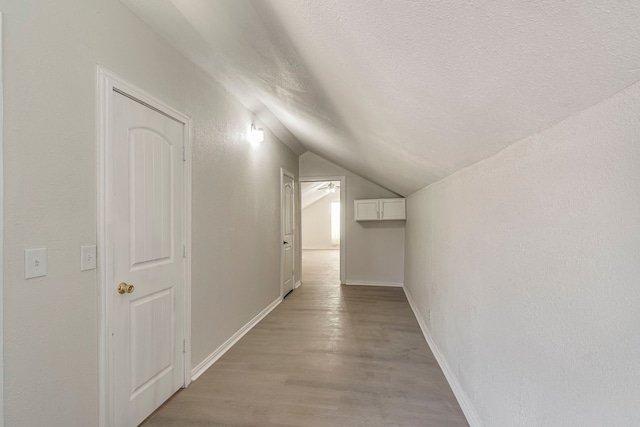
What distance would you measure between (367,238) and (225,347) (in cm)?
335

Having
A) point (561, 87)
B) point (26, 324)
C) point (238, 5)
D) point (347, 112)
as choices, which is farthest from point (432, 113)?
point (26, 324)

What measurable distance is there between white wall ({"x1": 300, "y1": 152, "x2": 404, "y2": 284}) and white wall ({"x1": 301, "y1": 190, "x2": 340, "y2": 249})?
6595mm

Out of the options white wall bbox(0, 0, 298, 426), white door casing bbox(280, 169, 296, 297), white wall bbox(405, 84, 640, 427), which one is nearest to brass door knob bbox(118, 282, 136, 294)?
white wall bbox(0, 0, 298, 426)

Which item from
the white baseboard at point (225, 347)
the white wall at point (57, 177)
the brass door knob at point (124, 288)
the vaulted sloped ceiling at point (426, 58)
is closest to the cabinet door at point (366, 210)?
the white baseboard at point (225, 347)

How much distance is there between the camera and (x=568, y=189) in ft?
3.00

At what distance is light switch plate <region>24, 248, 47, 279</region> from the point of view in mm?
1208

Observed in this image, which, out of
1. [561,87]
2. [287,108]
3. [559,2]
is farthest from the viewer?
[287,108]

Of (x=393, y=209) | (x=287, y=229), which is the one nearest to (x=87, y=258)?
(x=287, y=229)

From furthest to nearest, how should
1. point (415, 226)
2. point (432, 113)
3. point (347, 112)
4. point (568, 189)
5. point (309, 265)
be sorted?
point (309, 265) < point (415, 226) < point (347, 112) < point (432, 113) < point (568, 189)

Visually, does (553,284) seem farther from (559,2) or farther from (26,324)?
(26,324)

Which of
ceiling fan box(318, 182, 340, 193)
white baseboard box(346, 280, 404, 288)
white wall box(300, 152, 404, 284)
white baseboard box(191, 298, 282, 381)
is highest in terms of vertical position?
ceiling fan box(318, 182, 340, 193)

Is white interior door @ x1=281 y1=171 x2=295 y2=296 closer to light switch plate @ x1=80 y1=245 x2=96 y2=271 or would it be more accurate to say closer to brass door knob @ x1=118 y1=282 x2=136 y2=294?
brass door knob @ x1=118 y1=282 x2=136 y2=294

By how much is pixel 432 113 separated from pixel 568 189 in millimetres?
639

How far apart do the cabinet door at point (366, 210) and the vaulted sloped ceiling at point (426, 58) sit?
9.04 ft
